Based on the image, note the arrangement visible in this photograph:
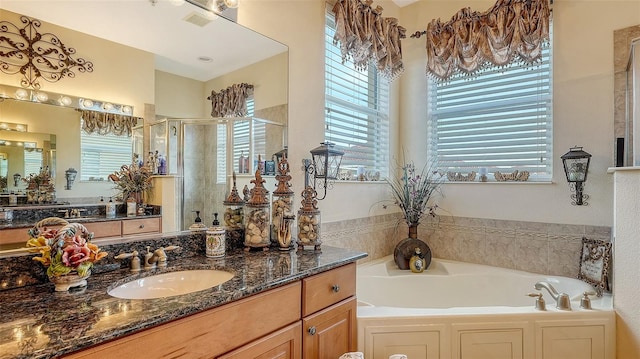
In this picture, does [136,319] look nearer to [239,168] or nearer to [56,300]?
[56,300]

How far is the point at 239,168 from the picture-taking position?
75.2 inches

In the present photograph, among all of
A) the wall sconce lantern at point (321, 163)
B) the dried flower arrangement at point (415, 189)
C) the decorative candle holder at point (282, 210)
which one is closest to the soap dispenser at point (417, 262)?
the dried flower arrangement at point (415, 189)

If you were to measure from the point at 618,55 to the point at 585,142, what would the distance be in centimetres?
61

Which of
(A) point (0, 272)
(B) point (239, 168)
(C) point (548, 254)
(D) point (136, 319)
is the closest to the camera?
(D) point (136, 319)

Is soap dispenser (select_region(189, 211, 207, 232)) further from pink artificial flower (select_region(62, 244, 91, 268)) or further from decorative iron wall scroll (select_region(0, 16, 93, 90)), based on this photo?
decorative iron wall scroll (select_region(0, 16, 93, 90))

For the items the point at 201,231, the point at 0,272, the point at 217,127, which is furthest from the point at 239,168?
the point at 0,272

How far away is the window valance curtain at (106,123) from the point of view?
1.33 metres

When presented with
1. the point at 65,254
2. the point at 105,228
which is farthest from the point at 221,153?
the point at 65,254

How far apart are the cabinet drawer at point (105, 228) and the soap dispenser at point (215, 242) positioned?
0.39 meters

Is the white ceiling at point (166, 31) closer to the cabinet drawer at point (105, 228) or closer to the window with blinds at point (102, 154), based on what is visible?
the window with blinds at point (102, 154)

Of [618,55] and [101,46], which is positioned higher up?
[618,55]

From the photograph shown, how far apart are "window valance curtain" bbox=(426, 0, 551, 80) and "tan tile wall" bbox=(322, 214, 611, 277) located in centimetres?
131

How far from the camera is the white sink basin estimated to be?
4.03 feet

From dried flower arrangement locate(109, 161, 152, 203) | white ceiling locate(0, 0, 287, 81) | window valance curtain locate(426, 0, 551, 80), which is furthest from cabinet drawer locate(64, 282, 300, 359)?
window valance curtain locate(426, 0, 551, 80)
